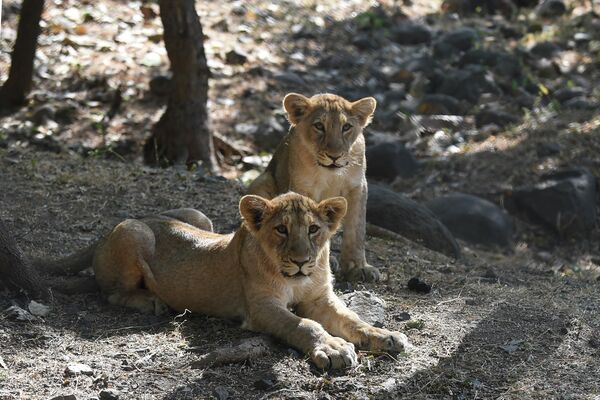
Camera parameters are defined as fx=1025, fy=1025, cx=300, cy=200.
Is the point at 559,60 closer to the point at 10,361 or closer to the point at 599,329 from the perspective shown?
the point at 599,329

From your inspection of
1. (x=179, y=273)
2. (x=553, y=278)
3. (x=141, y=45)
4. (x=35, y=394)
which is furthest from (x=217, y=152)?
(x=35, y=394)

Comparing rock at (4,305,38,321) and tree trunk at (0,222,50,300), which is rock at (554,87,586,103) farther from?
rock at (4,305,38,321)

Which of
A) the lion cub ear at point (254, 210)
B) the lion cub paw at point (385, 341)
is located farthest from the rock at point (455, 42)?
the lion cub paw at point (385, 341)

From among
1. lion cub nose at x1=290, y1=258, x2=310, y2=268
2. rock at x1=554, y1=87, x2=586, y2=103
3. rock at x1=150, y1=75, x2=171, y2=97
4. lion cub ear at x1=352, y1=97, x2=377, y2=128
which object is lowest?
rock at x1=150, y1=75, x2=171, y2=97

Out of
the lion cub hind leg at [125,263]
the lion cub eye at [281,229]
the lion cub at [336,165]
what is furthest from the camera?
the lion cub at [336,165]

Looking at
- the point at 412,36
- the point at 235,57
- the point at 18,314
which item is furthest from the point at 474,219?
the point at 412,36

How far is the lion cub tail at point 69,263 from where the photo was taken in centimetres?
734

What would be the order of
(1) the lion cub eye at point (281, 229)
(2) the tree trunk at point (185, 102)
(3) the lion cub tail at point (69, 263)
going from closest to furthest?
(1) the lion cub eye at point (281, 229) < (3) the lion cub tail at point (69, 263) < (2) the tree trunk at point (185, 102)

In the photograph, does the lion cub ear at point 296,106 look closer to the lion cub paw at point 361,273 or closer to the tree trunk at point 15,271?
the lion cub paw at point 361,273

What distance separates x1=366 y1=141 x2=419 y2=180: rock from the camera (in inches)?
530

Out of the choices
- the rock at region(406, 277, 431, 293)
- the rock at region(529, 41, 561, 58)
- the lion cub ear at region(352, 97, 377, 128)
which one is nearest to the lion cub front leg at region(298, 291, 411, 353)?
the rock at region(406, 277, 431, 293)

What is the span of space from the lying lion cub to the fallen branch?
0.62 ft

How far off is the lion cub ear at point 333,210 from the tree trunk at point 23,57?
8.94 m

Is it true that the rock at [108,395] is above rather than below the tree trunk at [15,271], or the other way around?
above
